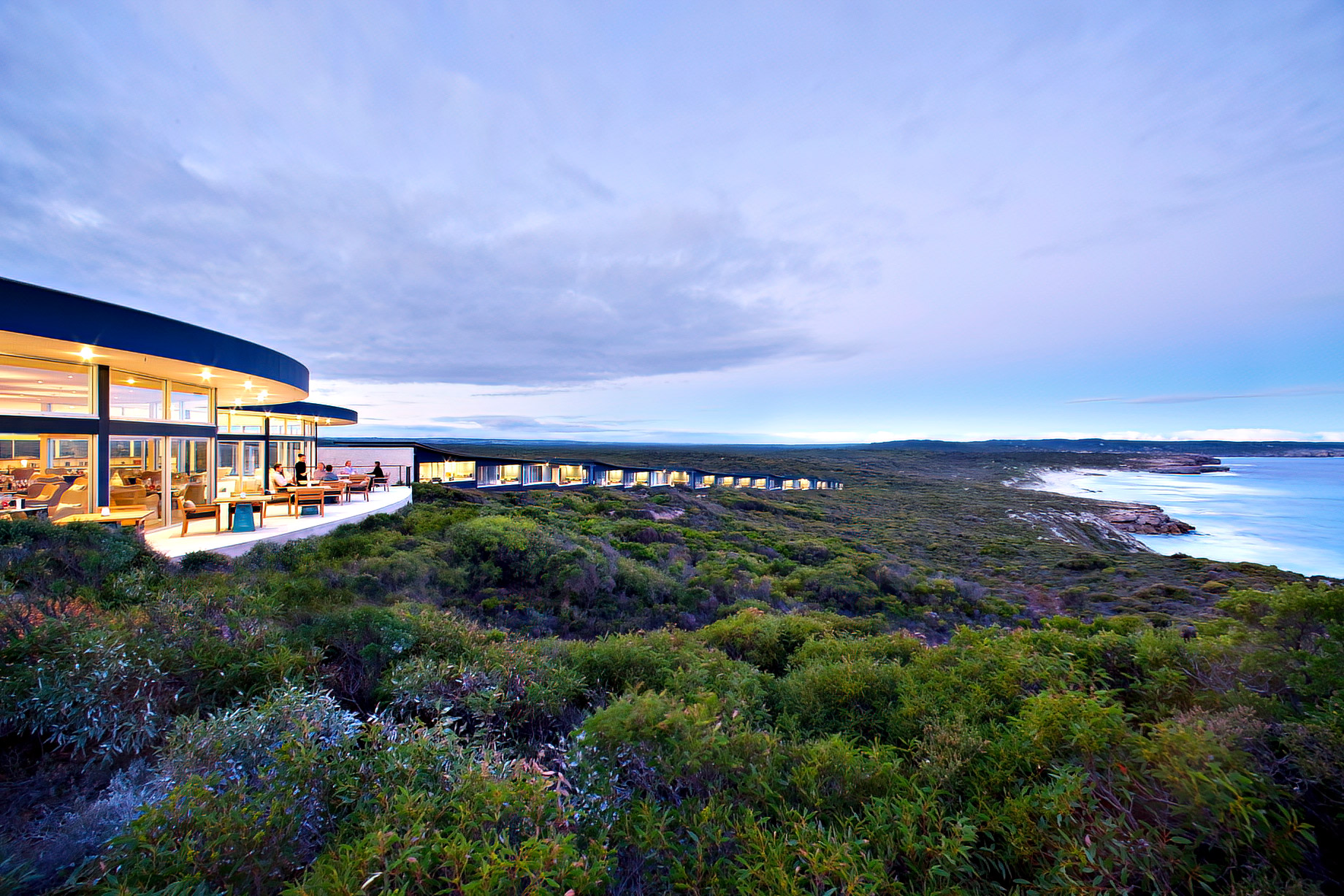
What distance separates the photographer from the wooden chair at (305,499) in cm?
1162

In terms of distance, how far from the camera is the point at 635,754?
298cm

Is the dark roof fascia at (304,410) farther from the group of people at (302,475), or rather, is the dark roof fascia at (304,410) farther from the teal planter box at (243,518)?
the teal planter box at (243,518)

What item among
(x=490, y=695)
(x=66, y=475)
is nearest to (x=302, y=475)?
(x=66, y=475)

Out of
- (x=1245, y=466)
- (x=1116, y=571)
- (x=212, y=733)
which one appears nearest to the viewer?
(x=212, y=733)

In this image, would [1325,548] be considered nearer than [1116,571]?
No

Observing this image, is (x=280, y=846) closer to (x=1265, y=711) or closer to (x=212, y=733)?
(x=212, y=733)

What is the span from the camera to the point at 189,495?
10164 millimetres

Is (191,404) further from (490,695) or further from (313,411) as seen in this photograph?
(490,695)

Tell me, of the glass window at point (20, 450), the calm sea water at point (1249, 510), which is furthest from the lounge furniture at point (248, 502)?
the calm sea water at point (1249, 510)

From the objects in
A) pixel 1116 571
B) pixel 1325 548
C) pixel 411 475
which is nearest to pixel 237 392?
pixel 411 475

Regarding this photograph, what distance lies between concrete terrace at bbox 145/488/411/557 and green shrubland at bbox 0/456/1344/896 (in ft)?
9.59

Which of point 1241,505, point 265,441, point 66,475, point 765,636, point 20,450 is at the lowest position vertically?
point 1241,505

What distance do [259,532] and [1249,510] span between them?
86263mm

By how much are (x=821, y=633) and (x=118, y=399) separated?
42.8 ft
